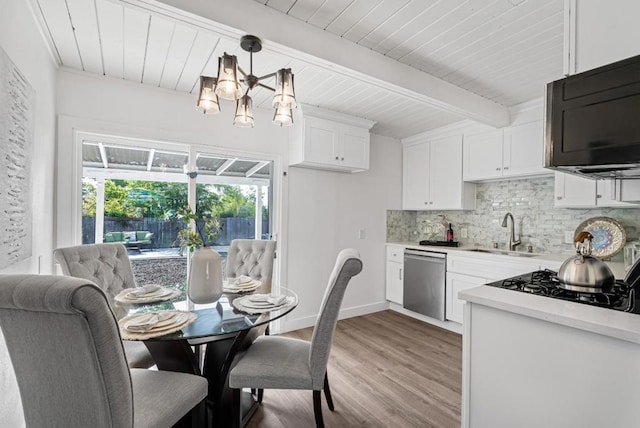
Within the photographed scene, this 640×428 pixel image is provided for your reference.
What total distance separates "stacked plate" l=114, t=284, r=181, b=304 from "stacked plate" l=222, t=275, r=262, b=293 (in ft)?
1.01

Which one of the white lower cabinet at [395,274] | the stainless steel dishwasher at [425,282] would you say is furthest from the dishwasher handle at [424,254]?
the white lower cabinet at [395,274]

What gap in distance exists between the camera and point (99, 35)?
75.5 inches

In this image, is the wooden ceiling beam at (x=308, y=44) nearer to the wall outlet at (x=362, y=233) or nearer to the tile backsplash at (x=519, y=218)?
the tile backsplash at (x=519, y=218)

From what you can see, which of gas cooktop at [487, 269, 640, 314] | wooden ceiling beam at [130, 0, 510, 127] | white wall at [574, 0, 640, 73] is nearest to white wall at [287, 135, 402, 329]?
wooden ceiling beam at [130, 0, 510, 127]

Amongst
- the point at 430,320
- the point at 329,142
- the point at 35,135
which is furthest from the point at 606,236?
the point at 35,135

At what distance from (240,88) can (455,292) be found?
9.82 ft

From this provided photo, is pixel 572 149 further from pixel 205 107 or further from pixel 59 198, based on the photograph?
pixel 59 198

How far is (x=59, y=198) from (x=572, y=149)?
3.23 m

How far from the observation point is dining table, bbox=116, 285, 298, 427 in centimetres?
145

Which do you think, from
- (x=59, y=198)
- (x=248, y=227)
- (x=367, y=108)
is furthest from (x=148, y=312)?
(x=367, y=108)

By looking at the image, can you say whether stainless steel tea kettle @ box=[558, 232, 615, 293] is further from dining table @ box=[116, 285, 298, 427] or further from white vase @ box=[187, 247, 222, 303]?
white vase @ box=[187, 247, 222, 303]

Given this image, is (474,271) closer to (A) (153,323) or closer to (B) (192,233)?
(B) (192,233)

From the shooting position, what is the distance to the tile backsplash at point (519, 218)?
2.91m

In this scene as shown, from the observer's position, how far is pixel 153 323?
1.36 meters
